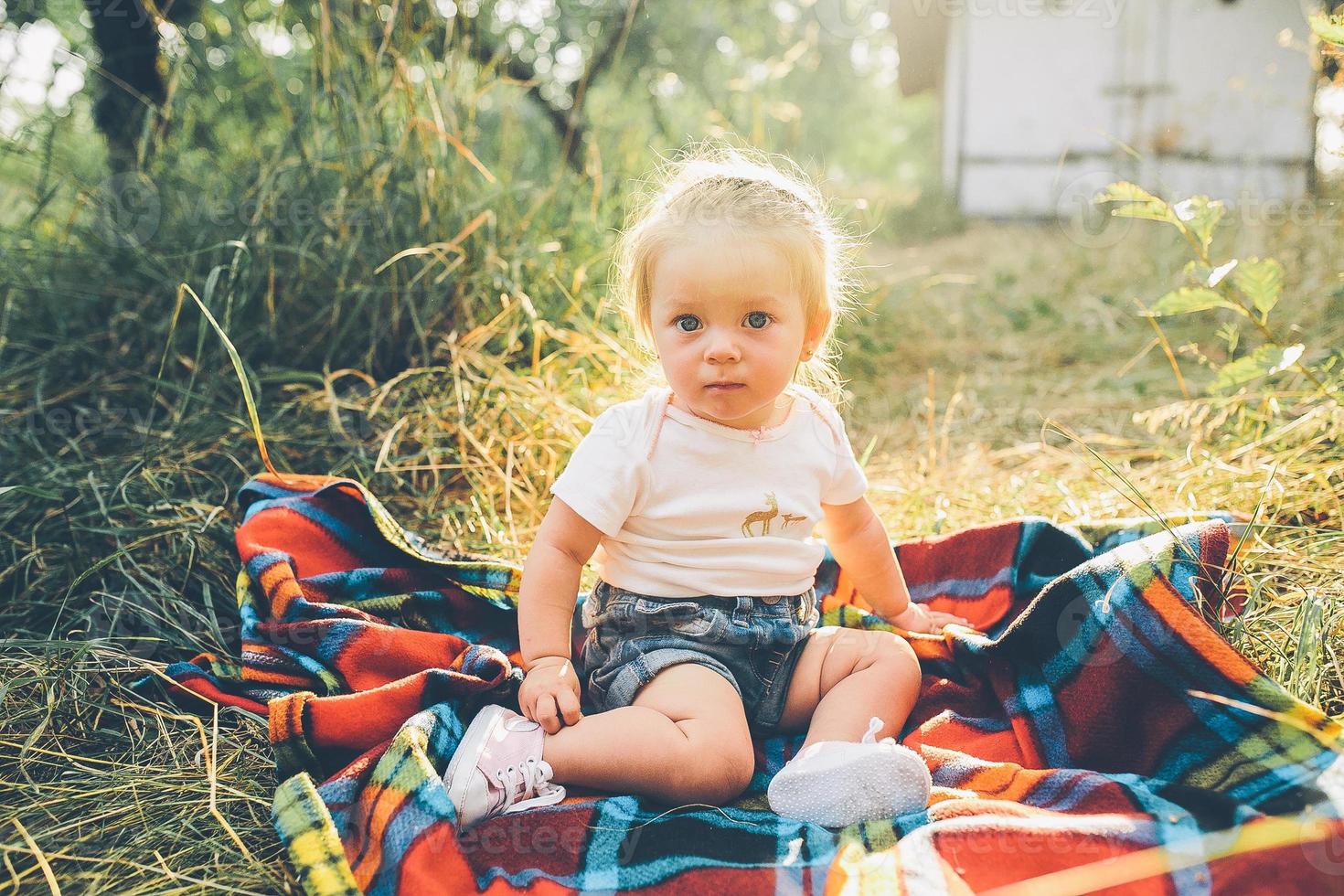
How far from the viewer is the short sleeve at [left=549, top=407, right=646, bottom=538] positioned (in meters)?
1.44

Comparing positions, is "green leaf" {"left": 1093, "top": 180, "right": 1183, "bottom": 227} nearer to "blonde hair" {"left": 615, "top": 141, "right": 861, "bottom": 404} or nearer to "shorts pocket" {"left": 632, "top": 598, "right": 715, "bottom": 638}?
"blonde hair" {"left": 615, "top": 141, "right": 861, "bottom": 404}

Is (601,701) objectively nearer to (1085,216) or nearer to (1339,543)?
(1339,543)

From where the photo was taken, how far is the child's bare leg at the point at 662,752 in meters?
1.25

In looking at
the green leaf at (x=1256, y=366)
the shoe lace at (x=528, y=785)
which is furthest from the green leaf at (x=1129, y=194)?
the shoe lace at (x=528, y=785)

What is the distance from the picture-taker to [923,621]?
1.72 m

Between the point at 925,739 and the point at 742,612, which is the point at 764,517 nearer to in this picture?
the point at 742,612

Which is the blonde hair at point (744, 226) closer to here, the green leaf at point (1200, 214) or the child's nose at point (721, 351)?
the child's nose at point (721, 351)

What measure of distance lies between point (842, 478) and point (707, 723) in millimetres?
529

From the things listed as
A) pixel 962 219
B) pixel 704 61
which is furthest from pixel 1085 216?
pixel 704 61

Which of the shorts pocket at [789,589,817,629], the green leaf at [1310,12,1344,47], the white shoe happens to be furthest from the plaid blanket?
the green leaf at [1310,12,1344,47]

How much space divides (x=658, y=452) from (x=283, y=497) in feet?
2.56

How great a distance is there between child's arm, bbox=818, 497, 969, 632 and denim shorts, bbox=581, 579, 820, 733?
218mm

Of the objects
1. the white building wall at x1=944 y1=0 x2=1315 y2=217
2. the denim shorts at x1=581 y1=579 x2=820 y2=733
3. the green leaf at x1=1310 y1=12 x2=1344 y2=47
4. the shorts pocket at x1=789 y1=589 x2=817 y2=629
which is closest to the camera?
the green leaf at x1=1310 y1=12 x2=1344 y2=47

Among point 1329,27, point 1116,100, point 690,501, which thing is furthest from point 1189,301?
point 1116,100
